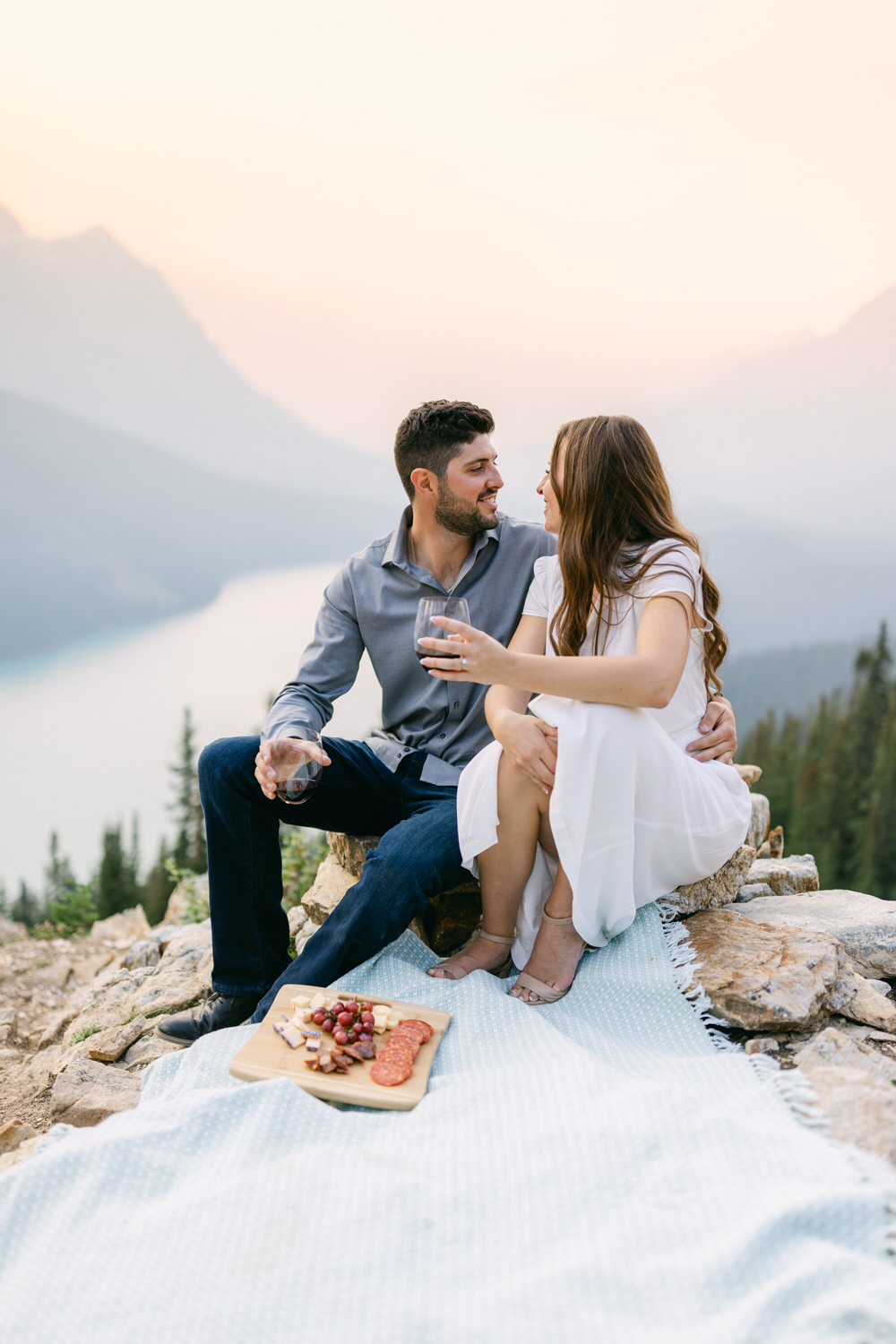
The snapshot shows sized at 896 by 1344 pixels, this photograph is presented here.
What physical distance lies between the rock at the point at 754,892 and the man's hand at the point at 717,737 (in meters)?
1.17

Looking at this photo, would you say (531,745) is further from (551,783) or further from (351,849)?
(351,849)

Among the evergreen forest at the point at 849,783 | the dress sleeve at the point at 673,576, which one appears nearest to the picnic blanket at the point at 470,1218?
the dress sleeve at the point at 673,576

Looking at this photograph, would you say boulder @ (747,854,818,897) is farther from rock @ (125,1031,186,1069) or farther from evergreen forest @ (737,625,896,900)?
evergreen forest @ (737,625,896,900)

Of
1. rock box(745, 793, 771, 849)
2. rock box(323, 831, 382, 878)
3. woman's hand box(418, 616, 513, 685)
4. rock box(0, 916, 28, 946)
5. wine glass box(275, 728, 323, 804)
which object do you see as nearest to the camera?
woman's hand box(418, 616, 513, 685)

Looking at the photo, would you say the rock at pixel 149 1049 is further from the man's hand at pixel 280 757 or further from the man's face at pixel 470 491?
the man's face at pixel 470 491

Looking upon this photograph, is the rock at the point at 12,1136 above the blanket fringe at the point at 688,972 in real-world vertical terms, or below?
below

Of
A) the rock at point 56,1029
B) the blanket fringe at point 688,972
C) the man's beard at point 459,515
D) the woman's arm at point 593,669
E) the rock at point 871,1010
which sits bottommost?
the rock at point 56,1029

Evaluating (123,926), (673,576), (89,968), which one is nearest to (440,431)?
(673,576)

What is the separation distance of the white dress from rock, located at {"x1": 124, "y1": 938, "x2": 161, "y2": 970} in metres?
2.96

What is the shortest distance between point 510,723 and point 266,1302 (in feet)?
6.10

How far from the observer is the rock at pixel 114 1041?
3906mm

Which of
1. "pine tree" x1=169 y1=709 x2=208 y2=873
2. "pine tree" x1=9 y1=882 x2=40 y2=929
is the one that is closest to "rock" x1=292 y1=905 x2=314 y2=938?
"pine tree" x1=169 y1=709 x2=208 y2=873

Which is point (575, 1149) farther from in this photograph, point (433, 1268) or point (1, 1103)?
point (1, 1103)

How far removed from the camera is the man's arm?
4297 mm
